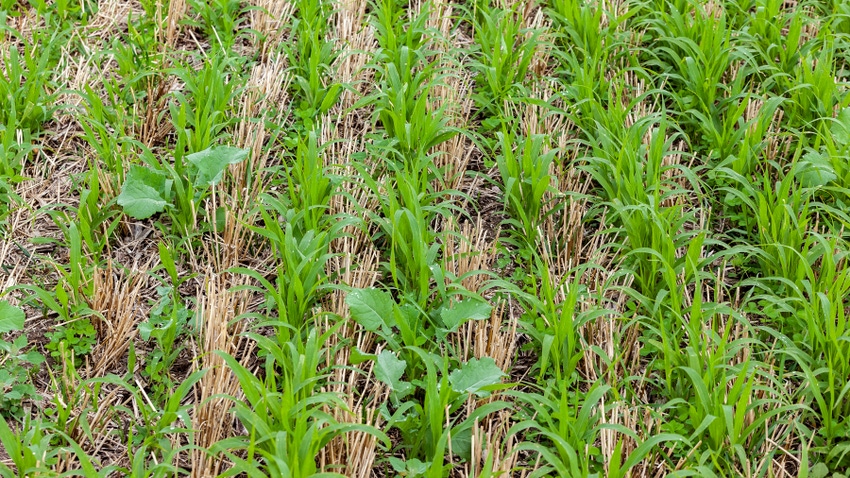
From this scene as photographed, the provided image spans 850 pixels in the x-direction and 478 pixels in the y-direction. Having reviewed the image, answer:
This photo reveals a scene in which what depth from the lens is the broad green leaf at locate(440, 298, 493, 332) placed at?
260 cm

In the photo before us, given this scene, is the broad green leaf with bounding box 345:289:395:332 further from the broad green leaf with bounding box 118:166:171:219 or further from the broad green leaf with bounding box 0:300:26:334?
the broad green leaf with bounding box 0:300:26:334

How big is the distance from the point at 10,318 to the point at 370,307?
1.04 metres

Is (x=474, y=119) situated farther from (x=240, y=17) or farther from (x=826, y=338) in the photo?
(x=826, y=338)

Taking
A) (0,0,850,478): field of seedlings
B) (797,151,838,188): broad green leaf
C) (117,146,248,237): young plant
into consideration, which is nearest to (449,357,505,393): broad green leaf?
(0,0,850,478): field of seedlings

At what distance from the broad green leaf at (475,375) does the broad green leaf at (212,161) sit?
1.14m

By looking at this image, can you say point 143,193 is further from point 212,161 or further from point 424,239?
point 424,239

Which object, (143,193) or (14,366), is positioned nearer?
(14,366)

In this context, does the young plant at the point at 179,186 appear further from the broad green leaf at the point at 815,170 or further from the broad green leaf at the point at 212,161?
the broad green leaf at the point at 815,170

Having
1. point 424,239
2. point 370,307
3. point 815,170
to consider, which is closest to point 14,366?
point 370,307

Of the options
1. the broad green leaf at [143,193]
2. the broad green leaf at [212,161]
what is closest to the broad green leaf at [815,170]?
the broad green leaf at [212,161]

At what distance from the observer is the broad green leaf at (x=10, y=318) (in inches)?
99.7

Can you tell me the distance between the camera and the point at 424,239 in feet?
9.29

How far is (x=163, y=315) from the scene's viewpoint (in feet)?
9.20

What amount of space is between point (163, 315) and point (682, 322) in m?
1.61
